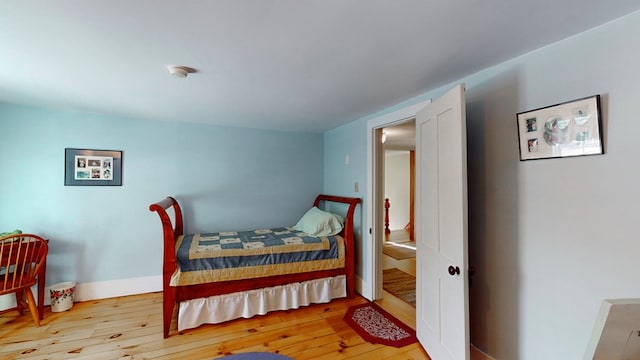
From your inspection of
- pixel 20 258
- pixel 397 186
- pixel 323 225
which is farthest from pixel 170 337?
pixel 397 186

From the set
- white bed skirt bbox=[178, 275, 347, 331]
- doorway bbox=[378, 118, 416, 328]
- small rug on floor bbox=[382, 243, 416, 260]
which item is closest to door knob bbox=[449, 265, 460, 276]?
doorway bbox=[378, 118, 416, 328]

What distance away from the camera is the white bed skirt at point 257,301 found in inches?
98.0

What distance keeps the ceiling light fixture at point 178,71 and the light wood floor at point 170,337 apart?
216cm

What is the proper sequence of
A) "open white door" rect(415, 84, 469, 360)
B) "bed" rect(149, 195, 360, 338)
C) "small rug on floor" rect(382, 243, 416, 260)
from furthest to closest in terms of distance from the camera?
"small rug on floor" rect(382, 243, 416, 260) < "bed" rect(149, 195, 360, 338) < "open white door" rect(415, 84, 469, 360)

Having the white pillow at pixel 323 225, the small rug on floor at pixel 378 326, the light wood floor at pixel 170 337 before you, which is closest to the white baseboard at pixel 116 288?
the light wood floor at pixel 170 337

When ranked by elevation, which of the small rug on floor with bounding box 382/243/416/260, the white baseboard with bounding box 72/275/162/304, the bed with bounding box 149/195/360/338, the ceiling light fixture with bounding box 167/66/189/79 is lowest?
the small rug on floor with bounding box 382/243/416/260

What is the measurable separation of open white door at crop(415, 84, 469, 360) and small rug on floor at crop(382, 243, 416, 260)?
2698mm

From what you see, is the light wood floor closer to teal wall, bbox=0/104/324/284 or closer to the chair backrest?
the chair backrest

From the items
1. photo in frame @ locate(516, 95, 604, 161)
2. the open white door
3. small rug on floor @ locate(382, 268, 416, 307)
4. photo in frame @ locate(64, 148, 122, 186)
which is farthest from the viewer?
small rug on floor @ locate(382, 268, 416, 307)

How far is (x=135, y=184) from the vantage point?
3.30 m

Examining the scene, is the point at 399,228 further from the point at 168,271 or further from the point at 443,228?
the point at 168,271

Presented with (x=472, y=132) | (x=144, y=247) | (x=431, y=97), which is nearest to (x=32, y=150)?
(x=144, y=247)

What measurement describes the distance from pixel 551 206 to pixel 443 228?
0.60 m

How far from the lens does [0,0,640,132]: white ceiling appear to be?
1.18 m
